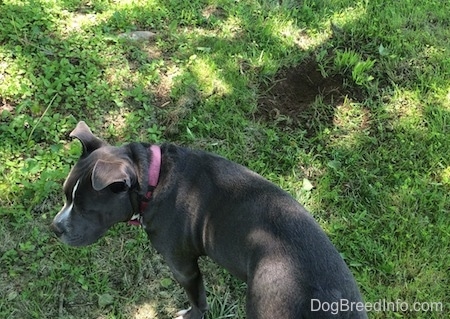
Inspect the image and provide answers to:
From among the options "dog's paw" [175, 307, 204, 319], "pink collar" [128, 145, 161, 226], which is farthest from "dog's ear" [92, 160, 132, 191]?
"dog's paw" [175, 307, 204, 319]

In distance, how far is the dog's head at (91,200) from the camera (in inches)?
122

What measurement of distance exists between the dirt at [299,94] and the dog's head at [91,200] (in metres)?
1.97

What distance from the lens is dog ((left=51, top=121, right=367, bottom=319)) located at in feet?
8.80

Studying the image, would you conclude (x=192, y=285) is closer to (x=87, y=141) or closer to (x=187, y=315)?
(x=187, y=315)

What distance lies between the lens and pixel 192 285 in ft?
11.5

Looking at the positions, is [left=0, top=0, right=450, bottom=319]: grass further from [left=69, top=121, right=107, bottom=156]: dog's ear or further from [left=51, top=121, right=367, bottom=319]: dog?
[left=69, top=121, right=107, bottom=156]: dog's ear

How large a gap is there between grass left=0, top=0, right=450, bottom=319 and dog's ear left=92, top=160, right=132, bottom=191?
1.19 metres

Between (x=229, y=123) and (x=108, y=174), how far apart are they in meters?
2.04

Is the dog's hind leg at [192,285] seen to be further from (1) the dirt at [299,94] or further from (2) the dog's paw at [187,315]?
(1) the dirt at [299,94]

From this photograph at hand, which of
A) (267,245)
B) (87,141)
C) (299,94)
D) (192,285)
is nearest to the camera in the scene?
(267,245)

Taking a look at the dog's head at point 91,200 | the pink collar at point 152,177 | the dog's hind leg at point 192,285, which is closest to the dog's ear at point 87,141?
the dog's head at point 91,200

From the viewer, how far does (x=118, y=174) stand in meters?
2.89

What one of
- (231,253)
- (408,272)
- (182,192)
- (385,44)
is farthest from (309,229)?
(385,44)

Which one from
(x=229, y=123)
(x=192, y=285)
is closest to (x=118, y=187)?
(x=192, y=285)
